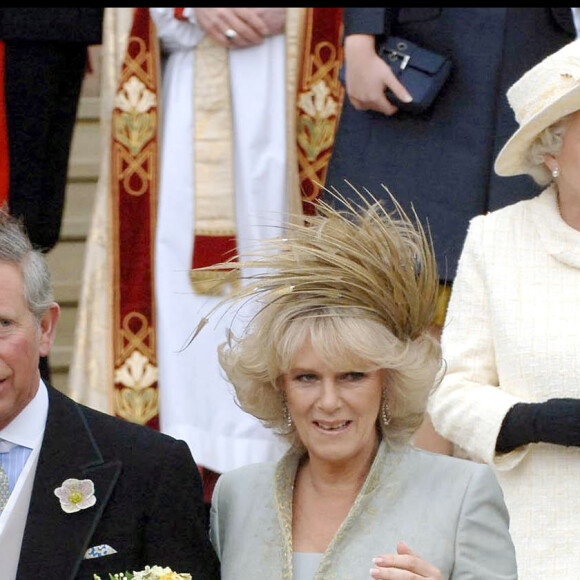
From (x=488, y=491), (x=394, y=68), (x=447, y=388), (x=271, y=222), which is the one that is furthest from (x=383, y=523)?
(x=271, y=222)

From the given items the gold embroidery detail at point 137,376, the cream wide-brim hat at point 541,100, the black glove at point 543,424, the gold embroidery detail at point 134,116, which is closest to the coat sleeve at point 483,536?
the black glove at point 543,424

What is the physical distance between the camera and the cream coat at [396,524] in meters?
3.71

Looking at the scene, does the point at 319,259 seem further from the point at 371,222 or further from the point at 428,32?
the point at 428,32

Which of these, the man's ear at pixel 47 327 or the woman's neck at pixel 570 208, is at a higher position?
the woman's neck at pixel 570 208

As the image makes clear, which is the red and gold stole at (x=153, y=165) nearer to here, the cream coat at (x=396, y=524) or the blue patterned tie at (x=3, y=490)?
the cream coat at (x=396, y=524)

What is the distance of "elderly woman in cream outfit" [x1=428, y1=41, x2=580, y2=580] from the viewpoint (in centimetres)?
437

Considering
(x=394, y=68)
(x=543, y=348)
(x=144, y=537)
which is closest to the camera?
(x=144, y=537)

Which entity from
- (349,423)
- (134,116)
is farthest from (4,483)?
(134,116)

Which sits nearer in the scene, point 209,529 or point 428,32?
point 209,529

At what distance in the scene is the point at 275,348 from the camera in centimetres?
389

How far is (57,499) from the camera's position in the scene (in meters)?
3.74

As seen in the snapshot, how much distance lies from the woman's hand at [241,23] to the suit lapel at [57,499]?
2.22 metres

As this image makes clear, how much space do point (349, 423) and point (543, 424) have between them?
67 centimetres

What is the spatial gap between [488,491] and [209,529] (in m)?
0.68
